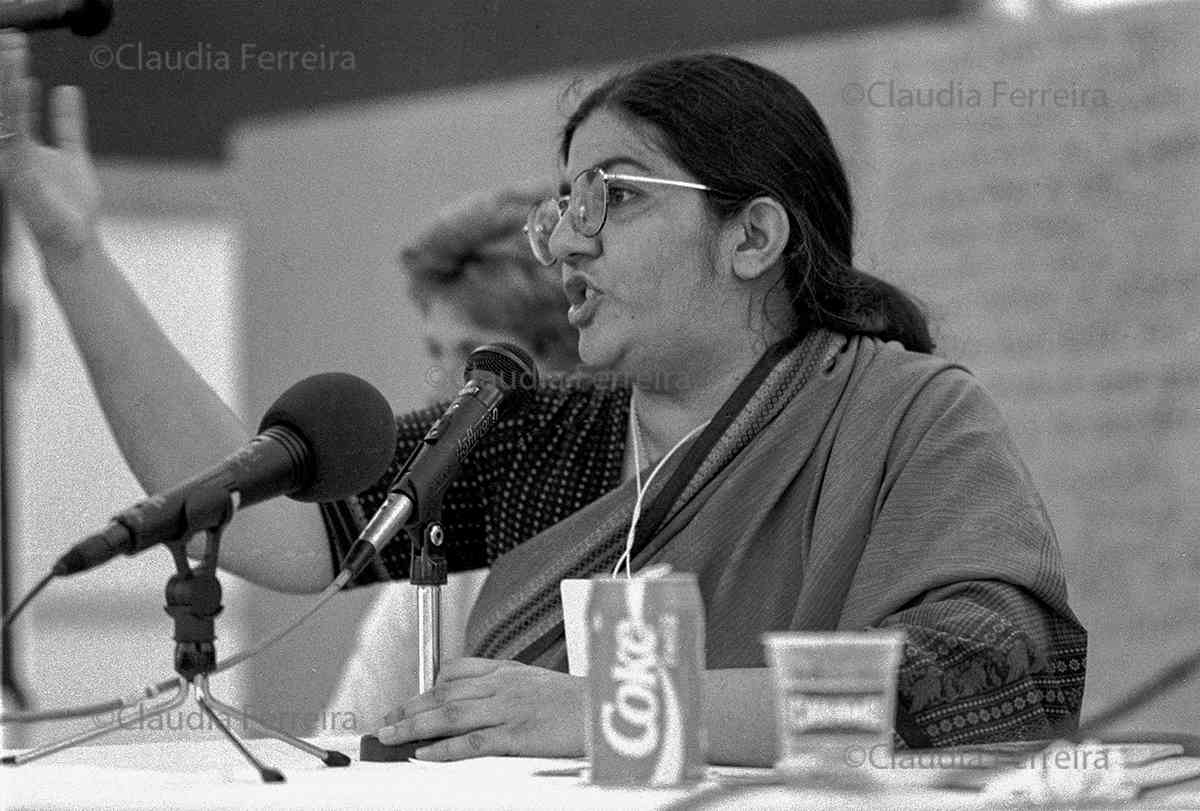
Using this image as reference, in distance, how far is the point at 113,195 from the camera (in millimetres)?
3980

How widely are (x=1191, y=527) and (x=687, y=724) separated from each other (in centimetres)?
236

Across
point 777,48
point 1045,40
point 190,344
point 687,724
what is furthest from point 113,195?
point 687,724

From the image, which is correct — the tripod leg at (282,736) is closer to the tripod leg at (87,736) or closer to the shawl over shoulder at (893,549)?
the tripod leg at (87,736)

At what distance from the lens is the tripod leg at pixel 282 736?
54.1 inches

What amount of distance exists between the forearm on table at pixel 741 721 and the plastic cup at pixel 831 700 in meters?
0.45

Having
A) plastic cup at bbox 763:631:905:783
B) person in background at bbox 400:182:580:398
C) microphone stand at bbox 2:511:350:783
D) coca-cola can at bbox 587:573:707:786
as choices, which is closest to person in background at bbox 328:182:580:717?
person in background at bbox 400:182:580:398

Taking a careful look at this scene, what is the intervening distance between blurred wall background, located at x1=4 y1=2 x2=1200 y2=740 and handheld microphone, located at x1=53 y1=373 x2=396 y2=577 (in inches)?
62.8

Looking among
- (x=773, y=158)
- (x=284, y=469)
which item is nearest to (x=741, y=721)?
(x=284, y=469)

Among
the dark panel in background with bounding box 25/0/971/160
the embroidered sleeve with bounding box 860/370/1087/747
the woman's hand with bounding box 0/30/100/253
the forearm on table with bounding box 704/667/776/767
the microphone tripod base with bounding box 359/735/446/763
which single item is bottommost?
the microphone tripod base with bounding box 359/735/446/763

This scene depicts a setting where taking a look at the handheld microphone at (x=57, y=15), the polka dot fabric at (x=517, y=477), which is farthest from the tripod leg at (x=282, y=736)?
the handheld microphone at (x=57, y=15)

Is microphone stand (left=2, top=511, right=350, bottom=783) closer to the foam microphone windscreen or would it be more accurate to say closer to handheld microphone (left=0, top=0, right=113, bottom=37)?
the foam microphone windscreen

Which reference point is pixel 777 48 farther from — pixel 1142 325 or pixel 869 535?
pixel 869 535

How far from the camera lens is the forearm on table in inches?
59.9

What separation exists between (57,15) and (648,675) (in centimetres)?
109
